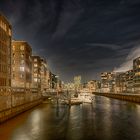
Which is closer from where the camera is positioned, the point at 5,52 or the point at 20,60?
the point at 5,52

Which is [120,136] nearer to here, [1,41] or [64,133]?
[64,133]

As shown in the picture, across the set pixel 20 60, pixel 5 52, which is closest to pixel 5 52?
pixel 5 52

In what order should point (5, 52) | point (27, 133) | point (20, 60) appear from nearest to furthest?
point (27, 133) < point (5, 52) < point (20, 60)

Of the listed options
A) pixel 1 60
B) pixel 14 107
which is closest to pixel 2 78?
pixel 1 60

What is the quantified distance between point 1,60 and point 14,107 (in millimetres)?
35309

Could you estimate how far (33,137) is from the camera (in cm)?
4706

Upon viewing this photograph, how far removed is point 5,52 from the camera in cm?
11062

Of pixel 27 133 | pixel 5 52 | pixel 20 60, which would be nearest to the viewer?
pixel 27 133

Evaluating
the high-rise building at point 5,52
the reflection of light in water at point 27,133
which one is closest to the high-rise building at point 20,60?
the high-rise building at point 5,52

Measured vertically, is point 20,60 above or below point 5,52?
above

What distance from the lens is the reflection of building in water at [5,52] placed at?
10462 centimetres

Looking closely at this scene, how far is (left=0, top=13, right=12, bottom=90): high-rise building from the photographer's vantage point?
105 meters

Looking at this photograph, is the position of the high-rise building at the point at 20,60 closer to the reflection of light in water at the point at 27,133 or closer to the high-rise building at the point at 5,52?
the high-rise building at the point at 5,52

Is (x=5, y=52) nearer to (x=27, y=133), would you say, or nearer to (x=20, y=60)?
(x=20, y=60)
